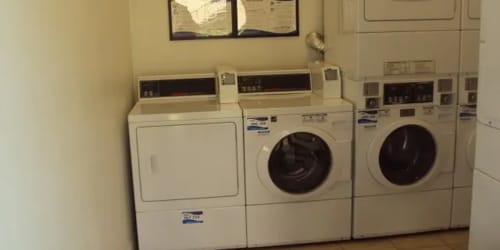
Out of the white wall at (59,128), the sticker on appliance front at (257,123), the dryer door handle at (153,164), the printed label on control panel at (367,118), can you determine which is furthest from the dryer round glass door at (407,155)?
the white wall at (59,128)

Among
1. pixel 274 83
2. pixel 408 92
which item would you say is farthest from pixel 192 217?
pixel 408 92

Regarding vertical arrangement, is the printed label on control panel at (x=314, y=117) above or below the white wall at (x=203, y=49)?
below

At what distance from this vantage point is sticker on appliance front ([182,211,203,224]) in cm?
286

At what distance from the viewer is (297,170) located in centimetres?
292

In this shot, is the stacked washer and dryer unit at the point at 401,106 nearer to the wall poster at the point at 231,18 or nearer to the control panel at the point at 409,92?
the control panel at the point at 409,92

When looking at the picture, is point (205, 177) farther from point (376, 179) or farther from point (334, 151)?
point (376, 179)

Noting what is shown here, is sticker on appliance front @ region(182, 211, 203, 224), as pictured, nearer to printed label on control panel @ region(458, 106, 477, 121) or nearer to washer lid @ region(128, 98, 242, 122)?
washer lid @ region(128, 98, 242, 122)

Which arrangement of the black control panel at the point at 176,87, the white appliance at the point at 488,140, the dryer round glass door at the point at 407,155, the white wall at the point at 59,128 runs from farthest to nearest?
the black control panel at the point at 176,87, the dryer round glass door at the point at 407,155, the white appliance at the point at 488,140, the white wall at the point at 59,128

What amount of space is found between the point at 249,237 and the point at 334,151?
0.69 metres

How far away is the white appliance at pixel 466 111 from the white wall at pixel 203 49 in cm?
95

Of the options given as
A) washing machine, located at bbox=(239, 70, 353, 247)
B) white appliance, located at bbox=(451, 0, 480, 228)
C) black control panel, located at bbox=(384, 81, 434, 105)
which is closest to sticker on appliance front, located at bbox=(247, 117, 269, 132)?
washing machine, located at bbox=(239, 70, 353, 247)

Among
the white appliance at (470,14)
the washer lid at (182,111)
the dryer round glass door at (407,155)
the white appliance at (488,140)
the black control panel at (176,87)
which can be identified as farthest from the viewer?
the black control panel at (176,87)

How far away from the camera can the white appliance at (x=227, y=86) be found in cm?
304

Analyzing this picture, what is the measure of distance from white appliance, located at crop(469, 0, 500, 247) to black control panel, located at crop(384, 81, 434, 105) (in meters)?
1.08
